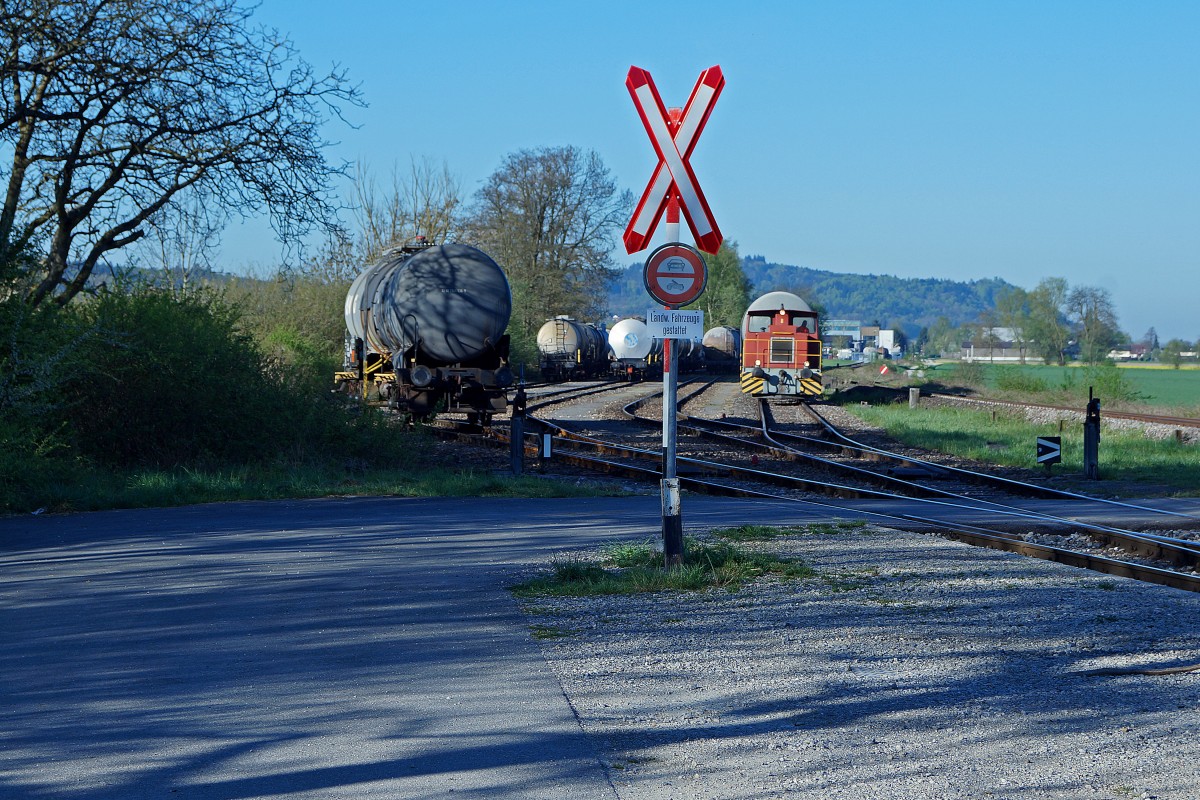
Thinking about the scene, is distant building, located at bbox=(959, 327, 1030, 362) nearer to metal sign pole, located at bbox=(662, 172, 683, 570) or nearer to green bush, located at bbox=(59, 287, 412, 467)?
green bush, located at bbox=(59, 287, 412, 467)

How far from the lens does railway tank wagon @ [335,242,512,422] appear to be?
71.1 ft

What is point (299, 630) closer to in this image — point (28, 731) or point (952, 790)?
point (28, 731)

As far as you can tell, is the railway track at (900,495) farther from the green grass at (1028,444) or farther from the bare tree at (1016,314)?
the bare tree at (1016,314)

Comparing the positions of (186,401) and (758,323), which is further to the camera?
(758,323)

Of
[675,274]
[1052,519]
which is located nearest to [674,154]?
[675,274]

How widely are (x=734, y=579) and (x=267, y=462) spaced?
30.3 feet

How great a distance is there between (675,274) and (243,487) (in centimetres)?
746

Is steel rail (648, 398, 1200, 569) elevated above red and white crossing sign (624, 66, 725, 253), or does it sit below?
below

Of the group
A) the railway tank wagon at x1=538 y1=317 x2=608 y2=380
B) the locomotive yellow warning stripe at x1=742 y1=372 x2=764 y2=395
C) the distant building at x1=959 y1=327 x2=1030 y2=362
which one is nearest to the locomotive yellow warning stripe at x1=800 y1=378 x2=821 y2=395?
the locomotive yellow warning stripe at x1=742 y1=372 x2=764 y2=395

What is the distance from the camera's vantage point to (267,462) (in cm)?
1583

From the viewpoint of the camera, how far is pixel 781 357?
127ft

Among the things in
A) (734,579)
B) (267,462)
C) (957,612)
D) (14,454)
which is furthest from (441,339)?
(957,612)

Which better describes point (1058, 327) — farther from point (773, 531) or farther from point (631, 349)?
point (773, 531)

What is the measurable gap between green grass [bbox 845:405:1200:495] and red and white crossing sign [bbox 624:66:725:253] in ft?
31.8
